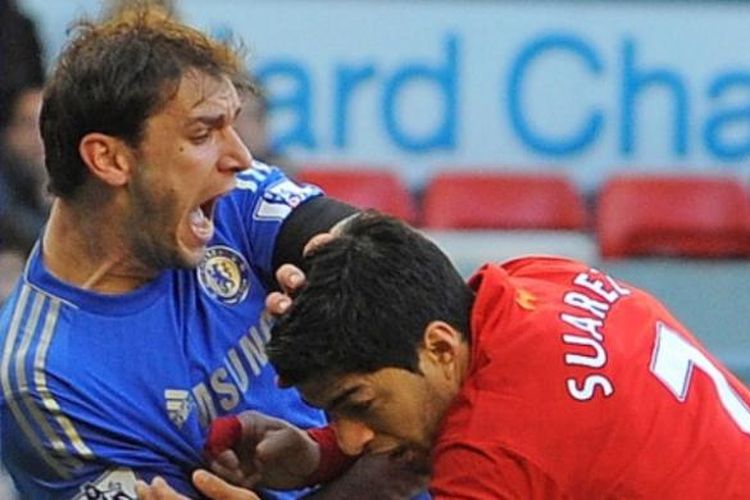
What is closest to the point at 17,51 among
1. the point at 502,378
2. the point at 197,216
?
the point at 197,216

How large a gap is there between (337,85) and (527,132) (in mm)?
706

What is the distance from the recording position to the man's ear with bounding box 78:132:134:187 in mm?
2945

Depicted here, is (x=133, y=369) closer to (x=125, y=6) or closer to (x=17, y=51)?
(x=125, y=6)

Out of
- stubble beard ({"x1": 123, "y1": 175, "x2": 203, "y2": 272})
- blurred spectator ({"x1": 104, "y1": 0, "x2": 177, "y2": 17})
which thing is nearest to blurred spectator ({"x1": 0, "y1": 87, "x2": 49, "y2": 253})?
blurred spectator ({"x1": 104, "y1": 0, "x2": 177, "y2": 17})

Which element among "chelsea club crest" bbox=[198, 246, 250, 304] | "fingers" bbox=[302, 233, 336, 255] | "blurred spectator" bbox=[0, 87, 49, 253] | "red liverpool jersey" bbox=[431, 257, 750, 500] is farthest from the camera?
"blurred spectator" bbox=[0, 87, 49, 253]

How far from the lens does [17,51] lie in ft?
22.3

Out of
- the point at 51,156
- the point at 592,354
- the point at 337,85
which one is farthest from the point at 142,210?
the point at 337,85

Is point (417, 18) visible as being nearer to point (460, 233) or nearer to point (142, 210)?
point (460, 233)

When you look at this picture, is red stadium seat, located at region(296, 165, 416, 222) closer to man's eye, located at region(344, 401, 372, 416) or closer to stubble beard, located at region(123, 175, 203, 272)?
stubble beard, located at region(123, 175, 203, 272)

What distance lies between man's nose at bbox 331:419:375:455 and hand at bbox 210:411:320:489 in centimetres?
25

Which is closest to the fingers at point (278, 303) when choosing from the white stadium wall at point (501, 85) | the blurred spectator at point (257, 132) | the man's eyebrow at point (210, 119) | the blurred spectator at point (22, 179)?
the man's eyebrow at point (210, 119)

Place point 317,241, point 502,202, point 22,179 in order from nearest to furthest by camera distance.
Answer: point 317,241 → point 22,179 → point 502,202

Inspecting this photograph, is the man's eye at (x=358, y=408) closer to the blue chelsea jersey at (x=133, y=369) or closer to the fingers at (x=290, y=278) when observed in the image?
the fingers at (x=290, y=278)

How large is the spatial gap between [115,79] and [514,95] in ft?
17.5
